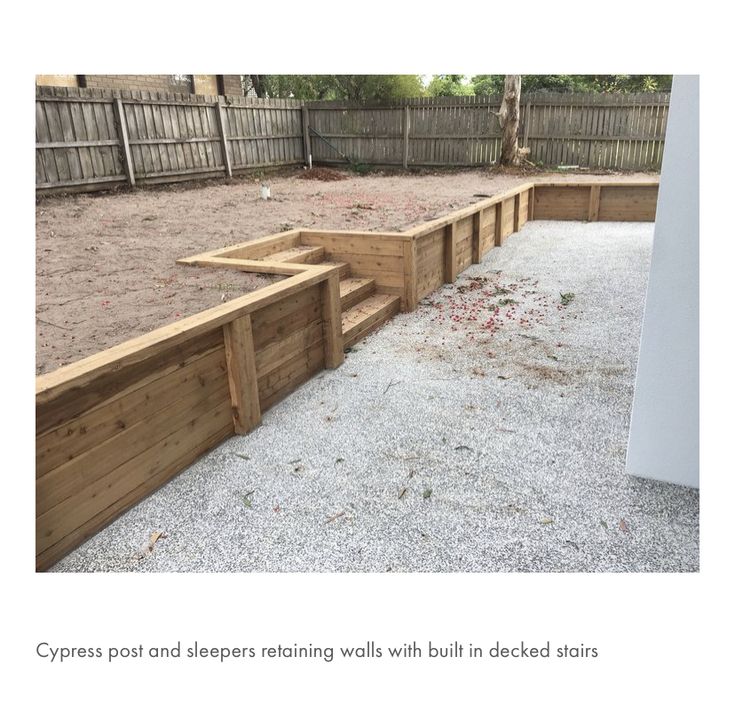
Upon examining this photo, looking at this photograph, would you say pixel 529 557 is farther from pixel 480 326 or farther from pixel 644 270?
pixel 644 270

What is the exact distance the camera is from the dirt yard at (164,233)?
2.84 m

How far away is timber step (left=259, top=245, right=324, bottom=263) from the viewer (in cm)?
455

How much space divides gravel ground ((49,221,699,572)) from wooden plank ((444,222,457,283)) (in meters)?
1.76

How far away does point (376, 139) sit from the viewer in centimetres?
1306

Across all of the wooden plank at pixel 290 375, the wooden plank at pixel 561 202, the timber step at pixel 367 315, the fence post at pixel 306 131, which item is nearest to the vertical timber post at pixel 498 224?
the wooden plank at pixel 561 202

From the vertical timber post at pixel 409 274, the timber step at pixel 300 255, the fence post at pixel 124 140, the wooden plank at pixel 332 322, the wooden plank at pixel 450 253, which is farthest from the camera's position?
the fence post at pixel 124 140

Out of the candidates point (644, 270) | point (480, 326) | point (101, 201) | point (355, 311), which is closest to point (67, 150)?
point (101, 201)

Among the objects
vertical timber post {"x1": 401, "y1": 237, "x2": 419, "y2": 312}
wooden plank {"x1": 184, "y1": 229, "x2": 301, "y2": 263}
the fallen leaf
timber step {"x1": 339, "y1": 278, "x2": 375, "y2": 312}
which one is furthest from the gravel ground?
wooden plank {"x1": 184, "y1": 229, "x2": 301, "y2": 263}

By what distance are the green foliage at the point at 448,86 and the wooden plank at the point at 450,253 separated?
13.4 meters

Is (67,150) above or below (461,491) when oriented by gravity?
above

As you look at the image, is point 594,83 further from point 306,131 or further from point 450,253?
point 450,253

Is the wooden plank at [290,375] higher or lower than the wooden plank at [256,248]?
lower

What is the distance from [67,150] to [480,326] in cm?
678

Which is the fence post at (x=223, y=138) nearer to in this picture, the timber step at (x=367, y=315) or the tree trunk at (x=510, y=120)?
the tree trunk at (x=510, y=120)
